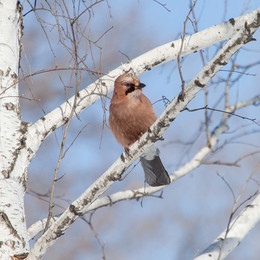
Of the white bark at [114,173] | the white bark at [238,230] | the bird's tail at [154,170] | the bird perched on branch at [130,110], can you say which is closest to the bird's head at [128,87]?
the bird perched on branch at [130,110]

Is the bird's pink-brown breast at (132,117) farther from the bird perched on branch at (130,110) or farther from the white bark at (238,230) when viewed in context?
the white bark at (238,230)

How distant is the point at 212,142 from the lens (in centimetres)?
483

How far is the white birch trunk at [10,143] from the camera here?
267 cm

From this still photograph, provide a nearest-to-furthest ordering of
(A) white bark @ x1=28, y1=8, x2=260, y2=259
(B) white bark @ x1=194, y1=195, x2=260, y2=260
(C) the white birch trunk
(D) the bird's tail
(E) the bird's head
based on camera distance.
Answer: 1. (A) white bark @ x1=28, y1=8, x2=260, y2=259
2. (C) the white birch trunk
3. (B) white bark @ x1=194, y1=195, x2=260, y2=260
4. (E) the bird's head
5. (D) the bird's tail

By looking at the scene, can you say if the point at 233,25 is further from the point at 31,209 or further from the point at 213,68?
the point at 31,209

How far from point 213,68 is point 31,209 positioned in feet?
20.0

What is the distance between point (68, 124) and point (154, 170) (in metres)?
1.52

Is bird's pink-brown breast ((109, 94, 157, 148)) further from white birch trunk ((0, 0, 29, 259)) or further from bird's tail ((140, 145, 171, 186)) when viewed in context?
white birch trunk ((0, 0, 29, 259))

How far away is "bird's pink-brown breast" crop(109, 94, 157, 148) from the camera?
351 cm

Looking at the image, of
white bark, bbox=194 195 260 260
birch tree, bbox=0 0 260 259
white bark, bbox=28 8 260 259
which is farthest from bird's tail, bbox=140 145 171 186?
white bark, bbox=28 8 260 259

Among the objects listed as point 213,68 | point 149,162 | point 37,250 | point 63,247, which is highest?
point 63,247

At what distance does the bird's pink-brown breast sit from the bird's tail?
54cm

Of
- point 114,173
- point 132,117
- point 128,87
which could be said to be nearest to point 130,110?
point 132,117

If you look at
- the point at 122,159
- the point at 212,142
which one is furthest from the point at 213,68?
the point at 212,142
